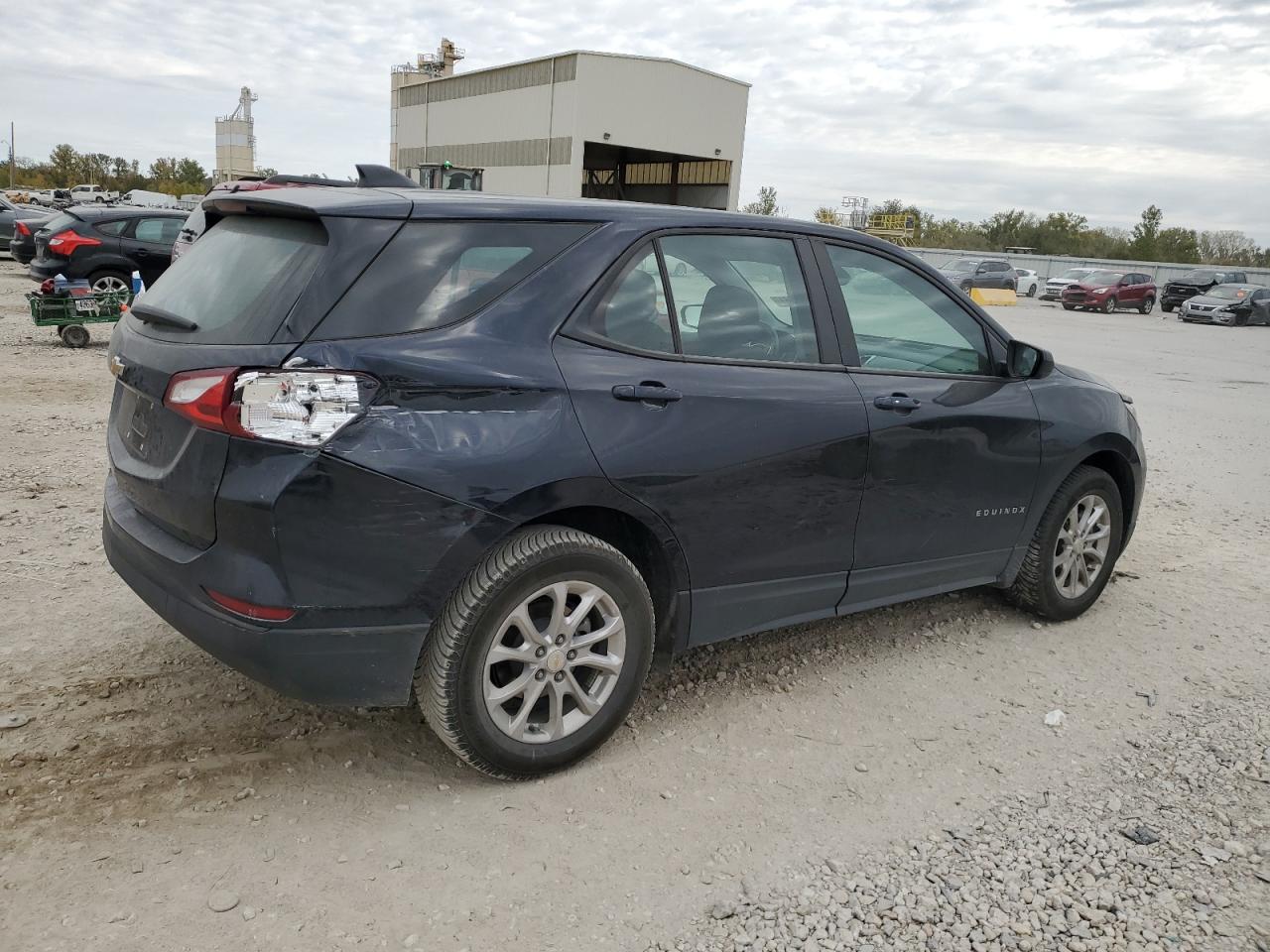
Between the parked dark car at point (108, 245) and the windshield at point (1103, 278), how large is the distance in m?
30.9

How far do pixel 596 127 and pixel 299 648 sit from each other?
155 feet

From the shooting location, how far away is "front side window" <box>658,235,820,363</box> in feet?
11.3

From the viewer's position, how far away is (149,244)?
1505 cm

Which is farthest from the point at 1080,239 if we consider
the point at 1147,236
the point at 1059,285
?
the point at 1059,285

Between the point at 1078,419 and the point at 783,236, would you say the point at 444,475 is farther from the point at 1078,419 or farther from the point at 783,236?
the point at 1078,419

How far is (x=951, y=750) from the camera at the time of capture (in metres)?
3.60

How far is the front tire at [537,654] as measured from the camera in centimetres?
293

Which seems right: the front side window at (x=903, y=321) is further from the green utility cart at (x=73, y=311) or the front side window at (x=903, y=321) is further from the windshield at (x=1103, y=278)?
the windshield at (x=1103, y=278)

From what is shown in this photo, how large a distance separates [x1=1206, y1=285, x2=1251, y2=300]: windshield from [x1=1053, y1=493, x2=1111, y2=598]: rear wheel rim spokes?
33.2 meters

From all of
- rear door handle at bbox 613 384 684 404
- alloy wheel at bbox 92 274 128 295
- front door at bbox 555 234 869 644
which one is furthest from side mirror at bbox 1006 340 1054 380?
alloy wheel at bbox 92 274 128 295

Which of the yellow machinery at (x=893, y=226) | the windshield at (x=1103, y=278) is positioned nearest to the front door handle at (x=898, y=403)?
the windshield at (x=1103, y=278)

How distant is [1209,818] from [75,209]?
54.0ft

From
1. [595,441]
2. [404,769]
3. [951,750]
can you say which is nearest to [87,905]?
[404,769]

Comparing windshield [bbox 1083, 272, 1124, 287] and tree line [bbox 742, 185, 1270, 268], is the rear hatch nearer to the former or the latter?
windshield [bbox 1083, 272, 1124, 287]
